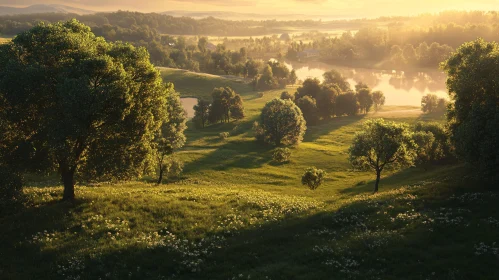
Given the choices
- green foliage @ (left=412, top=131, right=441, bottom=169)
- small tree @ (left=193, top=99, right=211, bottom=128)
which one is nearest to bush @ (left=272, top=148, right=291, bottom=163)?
green foliage @ (left=412, top=131, right=441, bottom=169)

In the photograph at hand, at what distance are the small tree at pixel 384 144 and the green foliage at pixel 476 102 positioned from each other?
19.8 feet

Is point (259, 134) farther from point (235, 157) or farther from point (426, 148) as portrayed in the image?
point (426, 148)

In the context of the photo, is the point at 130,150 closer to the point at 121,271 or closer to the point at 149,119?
the point at 149,119

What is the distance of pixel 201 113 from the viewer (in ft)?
446

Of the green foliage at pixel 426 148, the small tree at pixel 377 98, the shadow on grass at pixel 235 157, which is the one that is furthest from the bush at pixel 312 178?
the small tree at pixel 377 98

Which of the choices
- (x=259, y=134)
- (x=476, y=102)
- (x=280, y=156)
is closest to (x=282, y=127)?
(x=259, y=134)

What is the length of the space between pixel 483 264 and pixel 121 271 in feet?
69.1

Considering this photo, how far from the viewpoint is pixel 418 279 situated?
1977 cm

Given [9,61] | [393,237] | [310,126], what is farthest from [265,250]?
[310,126]

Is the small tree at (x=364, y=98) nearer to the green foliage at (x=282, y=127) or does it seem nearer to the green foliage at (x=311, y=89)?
the green foliage at (x=311, y=89)

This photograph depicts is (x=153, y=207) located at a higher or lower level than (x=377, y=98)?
lower

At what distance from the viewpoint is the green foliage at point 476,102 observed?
3400 centimetres

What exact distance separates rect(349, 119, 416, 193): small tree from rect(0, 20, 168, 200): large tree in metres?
27.8

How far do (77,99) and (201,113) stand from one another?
109 meters
